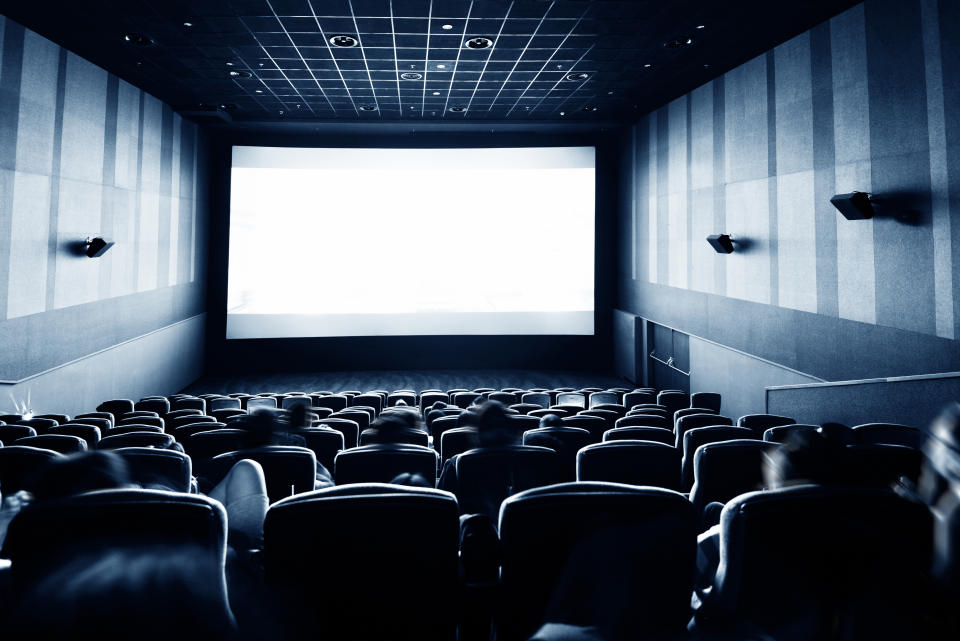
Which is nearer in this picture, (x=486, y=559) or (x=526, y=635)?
(x=526, y=635)

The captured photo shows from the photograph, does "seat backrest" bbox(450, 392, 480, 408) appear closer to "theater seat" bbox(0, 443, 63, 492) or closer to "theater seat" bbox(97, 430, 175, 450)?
"theater seat" bbox(97, 430, 175, 450)

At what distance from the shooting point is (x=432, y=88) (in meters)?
11.5

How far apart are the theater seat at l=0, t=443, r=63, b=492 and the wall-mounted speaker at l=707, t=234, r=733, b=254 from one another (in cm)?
949

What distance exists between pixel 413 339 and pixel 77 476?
13105mm

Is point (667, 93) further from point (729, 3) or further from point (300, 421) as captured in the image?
point (300, 421)

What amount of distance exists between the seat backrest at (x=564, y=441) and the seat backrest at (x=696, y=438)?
0.77 metres

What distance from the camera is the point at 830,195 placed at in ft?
25.6

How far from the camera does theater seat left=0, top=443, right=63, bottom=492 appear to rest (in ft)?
11.7

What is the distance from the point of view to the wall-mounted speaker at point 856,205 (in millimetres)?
6934

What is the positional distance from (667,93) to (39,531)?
12.5m

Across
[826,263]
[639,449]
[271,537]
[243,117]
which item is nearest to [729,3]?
[826,263]

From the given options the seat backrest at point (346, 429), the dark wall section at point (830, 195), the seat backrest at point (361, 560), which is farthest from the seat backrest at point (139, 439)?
the dark wall section at point (830, 195)

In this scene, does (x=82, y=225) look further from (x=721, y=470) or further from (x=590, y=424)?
(x=721, y=470)

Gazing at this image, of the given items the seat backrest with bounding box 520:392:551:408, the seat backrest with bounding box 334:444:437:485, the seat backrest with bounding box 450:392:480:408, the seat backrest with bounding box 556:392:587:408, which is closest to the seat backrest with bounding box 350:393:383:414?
the seat backrest with bounding box 450:392:480:408
